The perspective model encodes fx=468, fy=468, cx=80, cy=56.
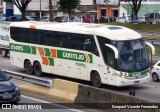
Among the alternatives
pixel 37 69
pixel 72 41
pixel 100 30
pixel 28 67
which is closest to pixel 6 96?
pixel 100 30

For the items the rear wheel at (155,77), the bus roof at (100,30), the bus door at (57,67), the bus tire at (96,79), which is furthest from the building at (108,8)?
the bus tire at (96,79)

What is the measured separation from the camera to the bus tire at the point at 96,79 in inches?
933

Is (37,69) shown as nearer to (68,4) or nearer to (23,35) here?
(23,35)

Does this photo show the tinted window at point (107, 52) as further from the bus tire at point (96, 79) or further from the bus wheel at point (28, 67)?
the bus wheel at point (28, 67)

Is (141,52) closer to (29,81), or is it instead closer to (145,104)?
(29,81)

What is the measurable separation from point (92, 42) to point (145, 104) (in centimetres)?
977

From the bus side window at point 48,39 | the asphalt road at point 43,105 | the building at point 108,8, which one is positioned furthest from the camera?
the building at point 108,8

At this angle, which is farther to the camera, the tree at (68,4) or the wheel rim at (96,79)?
the tree at (68,4)

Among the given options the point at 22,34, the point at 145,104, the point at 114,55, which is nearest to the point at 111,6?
the point at 22,34

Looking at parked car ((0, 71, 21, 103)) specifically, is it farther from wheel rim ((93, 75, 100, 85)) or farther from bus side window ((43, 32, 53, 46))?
bus side window ((43, 32, 53, 46))

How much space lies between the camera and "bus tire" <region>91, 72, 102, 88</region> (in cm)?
2369

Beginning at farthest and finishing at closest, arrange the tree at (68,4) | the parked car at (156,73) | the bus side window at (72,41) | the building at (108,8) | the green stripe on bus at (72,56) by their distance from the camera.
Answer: the building at (108,8) < the tree at (68,4) < the parked car at (156,73) < the bus side window at (72,41) < the green stripe on bus at (72,56)

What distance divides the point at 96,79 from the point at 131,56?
7.47 ft

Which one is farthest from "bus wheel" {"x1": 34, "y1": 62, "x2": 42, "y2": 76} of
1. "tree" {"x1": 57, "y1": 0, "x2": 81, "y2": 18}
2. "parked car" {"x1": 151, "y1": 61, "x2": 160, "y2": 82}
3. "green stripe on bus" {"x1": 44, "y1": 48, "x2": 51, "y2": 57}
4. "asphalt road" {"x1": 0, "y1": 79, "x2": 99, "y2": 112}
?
"tree" {"x1": 57, "y1": 0, "x2": 81, "y2": 18}
